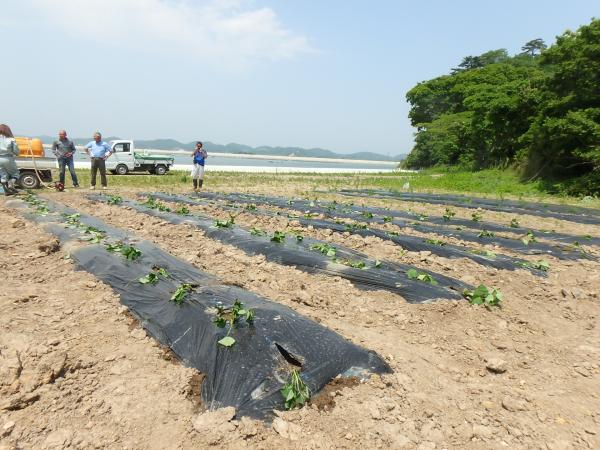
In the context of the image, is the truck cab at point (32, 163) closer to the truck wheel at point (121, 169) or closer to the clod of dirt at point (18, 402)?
the truck wheel at point (121, 169)

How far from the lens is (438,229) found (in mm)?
8148

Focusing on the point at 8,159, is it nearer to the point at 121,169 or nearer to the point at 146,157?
the point at 121,169

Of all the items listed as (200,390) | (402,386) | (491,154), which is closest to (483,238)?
(402,386)

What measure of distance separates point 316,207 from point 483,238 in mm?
4498

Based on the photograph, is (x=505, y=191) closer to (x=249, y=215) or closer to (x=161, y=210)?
(x=249, y=215)

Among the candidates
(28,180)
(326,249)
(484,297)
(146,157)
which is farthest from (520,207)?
(146,157)

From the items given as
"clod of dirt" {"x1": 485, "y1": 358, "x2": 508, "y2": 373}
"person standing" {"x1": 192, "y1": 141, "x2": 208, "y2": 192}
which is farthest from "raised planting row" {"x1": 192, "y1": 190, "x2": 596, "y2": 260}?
"clod of dirt" {"x1": 485, "y1": 358, "x2": 508, "y2": 373}

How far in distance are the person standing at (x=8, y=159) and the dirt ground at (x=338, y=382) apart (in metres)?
5.85

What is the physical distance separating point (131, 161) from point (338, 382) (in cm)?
2152

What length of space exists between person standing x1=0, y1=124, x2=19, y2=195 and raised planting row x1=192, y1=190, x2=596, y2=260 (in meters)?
5.60

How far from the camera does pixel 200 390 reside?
2.75 meters

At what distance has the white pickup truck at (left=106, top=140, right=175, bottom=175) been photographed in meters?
21.4

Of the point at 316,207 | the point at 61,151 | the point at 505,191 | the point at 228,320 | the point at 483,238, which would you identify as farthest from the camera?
the point at 505,191

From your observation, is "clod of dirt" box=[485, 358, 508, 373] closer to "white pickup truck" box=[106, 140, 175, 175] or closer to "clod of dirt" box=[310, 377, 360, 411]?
"clod of dirt" box=[310, 377, 360, 411]
